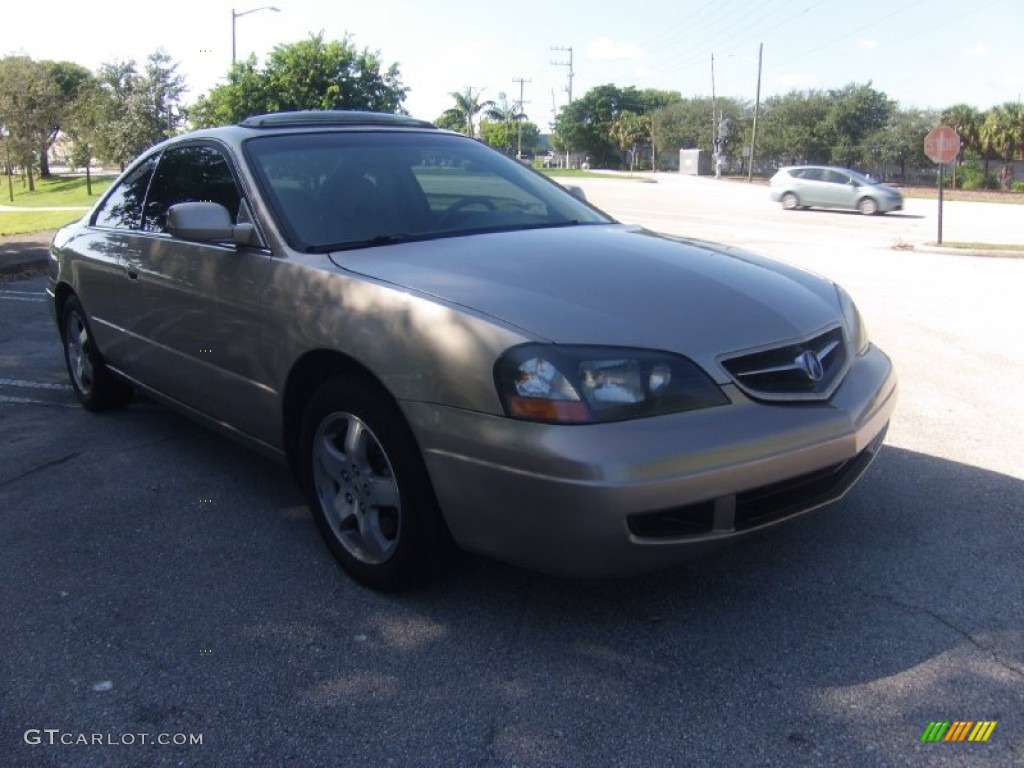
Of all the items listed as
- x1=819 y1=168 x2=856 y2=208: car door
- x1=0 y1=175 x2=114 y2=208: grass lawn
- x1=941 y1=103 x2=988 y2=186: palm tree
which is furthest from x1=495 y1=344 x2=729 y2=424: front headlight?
x1=941 y1=103 x2=988 y2=186: palm tree

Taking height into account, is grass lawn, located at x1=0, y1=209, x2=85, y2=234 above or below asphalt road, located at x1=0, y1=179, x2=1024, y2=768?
above

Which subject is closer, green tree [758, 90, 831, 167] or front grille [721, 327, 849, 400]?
front grille [721, 327, 849, 400]

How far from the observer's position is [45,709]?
8.63 feet

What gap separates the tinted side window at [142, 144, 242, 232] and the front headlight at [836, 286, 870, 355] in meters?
2.47

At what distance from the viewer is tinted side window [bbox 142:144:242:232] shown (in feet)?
13.0

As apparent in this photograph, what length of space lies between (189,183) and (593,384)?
8.77ft

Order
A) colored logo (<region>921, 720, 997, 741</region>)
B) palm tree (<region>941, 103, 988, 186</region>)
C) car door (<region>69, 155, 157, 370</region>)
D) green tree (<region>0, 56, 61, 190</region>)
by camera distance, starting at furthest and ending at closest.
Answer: palm tree (<region>941, 103, 988, 186</region>), green tree (<region>0, 56, 61, 190</region>), car door (<region>69, 155, 157, 370</region>), colored logo (<region>921, 720, 997, 741</region>)

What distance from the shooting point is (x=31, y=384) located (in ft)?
21.2

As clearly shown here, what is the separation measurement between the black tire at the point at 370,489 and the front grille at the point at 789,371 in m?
1.03

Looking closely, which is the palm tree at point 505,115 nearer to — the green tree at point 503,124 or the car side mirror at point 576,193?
the green tree at point 503,124

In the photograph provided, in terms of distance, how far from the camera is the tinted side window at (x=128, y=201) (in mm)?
4879

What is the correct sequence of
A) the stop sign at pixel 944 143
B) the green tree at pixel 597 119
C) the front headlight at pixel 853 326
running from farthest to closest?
the green tree at pixel 597 119 < the stop sign at pixel 944 143 < the front headlight at pixel 853 326

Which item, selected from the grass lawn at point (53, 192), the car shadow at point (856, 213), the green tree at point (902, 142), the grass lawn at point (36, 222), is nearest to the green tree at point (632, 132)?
the green tree at point (902, 142)

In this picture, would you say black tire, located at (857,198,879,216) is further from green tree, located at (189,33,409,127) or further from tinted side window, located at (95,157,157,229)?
tinted side window, located at (95,157,157,229)
